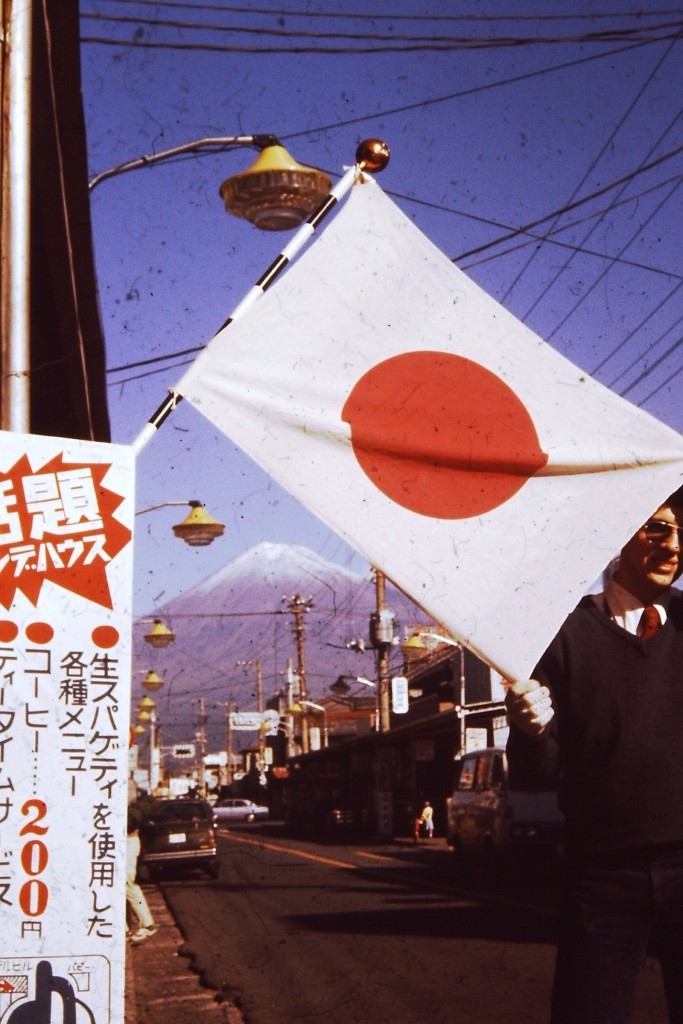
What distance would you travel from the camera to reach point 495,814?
21422 millimetres

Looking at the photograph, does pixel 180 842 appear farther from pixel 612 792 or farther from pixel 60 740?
pixel 612 792

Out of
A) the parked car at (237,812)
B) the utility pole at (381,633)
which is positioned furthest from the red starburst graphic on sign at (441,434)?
the parked car at (237,812)

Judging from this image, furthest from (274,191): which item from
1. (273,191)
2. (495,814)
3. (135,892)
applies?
(495,814)

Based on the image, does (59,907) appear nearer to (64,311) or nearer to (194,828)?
(64,311)

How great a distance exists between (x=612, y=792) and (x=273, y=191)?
5.48 m

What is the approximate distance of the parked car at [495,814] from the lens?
20453 millimetres

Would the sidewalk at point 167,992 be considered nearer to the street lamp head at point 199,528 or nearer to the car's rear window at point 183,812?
the street lamp head at point 199,528

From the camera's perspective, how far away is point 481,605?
3.73m

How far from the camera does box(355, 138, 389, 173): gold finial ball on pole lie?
450cm

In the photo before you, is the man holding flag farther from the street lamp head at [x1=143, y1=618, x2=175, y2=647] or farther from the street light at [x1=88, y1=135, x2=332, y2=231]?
the street lamp head at [x1=143, y1=618, x2=175, y2=647]

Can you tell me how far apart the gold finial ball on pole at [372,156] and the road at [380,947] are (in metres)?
6.11

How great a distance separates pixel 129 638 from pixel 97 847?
2.01 feet

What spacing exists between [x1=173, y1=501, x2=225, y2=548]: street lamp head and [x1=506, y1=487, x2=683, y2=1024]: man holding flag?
13489mm

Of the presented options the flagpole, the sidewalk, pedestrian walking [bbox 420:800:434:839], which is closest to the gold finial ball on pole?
the flagpole
